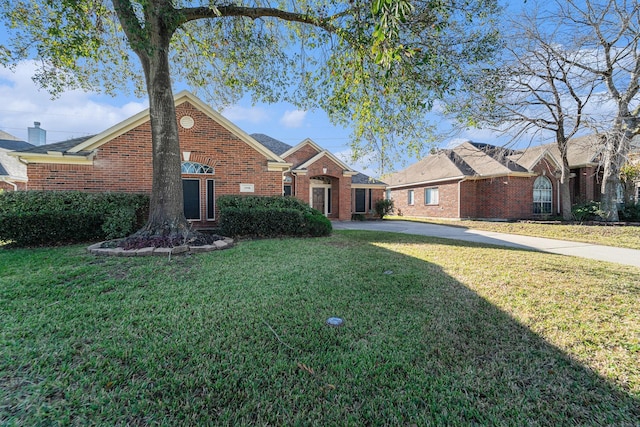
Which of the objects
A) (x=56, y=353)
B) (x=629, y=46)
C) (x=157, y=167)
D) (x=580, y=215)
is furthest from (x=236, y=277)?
(x=580, y=215)

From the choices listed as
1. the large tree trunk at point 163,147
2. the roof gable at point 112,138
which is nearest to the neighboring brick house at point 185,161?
the roof gable at point 112,138

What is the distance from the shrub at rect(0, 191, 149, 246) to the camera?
6.61 metres

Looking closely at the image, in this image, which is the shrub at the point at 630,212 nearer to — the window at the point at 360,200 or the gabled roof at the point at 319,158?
the window at the point at 360,200

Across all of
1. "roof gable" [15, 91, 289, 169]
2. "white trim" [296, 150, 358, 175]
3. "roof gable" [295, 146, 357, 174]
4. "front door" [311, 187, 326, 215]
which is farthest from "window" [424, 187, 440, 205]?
"roof gable" [15, 91, 289, 169]

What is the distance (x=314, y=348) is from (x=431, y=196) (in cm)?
2039

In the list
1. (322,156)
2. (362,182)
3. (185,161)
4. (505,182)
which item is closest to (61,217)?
(185,161)

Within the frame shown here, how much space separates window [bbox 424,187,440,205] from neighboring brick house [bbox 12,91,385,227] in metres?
13.6

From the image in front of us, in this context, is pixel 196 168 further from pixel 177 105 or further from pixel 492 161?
pixel 492 161

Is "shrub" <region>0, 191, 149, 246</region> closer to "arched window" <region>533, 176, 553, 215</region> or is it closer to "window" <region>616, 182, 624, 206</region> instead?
"arched window" <region>533, 176, 553, 215</region>

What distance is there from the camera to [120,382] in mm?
1936

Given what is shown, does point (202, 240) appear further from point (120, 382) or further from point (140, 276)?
point (120, 382)

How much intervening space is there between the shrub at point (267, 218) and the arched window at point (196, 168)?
166cm

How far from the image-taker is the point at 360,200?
2053 centimetres

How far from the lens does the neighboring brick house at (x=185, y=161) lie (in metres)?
8.73
